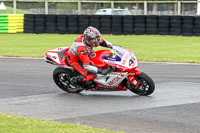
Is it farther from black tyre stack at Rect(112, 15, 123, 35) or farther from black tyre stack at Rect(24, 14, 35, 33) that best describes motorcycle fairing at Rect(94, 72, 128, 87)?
black tyre stack at Rect(24, 14, 35, 33)

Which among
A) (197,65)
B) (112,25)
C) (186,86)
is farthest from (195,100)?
(112,25)

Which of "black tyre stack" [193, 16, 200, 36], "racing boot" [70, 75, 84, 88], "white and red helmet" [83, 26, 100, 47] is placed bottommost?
"racing boot" [70, 75, 84, 88]

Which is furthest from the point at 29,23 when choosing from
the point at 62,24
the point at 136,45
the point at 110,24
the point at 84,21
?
the point at 136,45

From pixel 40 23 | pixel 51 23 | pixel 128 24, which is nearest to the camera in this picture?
pixel 128 24

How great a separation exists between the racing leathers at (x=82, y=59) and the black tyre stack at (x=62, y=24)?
53.9 feet

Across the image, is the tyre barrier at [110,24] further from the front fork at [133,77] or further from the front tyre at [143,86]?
the front fork at [133,77]

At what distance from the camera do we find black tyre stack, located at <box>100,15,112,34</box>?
83.5 ft

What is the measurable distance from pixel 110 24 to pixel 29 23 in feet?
16.2

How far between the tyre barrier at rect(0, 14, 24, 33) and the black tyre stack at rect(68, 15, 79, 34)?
305cm

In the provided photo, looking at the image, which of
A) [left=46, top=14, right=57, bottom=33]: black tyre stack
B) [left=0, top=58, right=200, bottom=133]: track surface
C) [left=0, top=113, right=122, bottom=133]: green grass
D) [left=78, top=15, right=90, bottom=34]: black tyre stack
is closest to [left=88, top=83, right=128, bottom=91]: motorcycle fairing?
[left=0, top=58, right=200, bottom=133]: track surface

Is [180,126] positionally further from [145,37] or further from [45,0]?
[45,0]

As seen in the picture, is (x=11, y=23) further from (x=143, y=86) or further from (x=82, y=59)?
(x=143, y=86)

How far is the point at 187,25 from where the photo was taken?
942 inches

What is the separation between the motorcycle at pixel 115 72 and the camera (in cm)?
912
